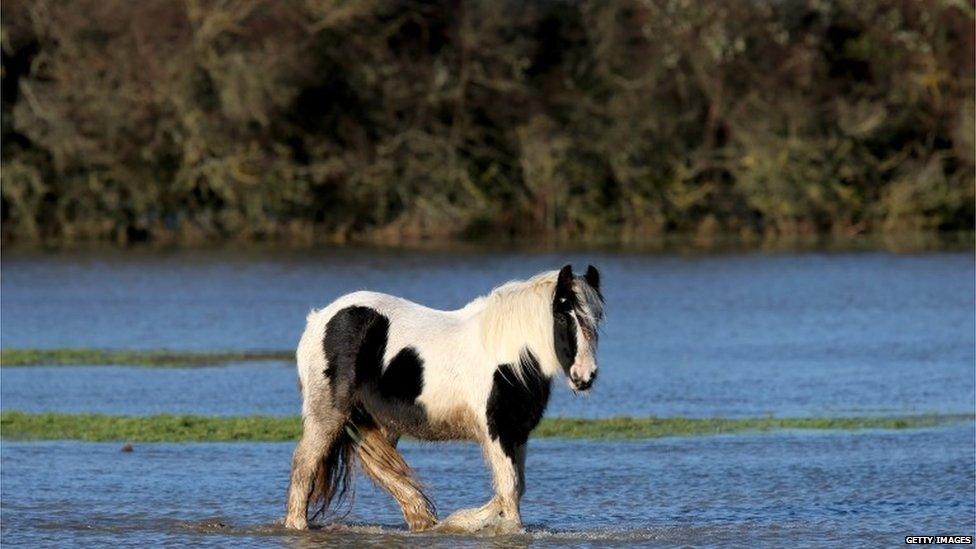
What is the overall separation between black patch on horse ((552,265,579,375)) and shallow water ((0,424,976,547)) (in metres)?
1.15

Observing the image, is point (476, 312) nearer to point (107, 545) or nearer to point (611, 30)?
point (107, 545)

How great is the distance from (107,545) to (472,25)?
3211cm

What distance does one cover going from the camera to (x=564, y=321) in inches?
384

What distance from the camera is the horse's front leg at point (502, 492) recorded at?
9859 millimetres

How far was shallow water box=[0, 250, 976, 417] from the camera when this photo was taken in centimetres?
1673

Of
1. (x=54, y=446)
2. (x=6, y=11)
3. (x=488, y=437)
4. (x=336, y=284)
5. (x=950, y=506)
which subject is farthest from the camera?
(x=6, y=11)

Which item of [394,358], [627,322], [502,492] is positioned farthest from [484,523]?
[627,322]

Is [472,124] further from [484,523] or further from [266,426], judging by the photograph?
[484,523]

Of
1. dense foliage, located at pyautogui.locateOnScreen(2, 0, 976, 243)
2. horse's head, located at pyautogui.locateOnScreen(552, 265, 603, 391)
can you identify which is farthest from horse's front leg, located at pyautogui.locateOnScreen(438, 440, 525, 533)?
dense foliage, located at pyautogui.locateOnScreen(2, 0, 976, 243)

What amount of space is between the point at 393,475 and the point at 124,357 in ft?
33.2

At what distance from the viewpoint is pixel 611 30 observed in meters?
42.5

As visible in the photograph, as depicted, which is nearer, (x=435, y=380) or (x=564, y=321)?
(x=564, y=321)

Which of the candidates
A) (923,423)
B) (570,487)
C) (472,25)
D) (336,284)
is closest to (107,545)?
(570,487)

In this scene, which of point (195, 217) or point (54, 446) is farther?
point (195, 217)
